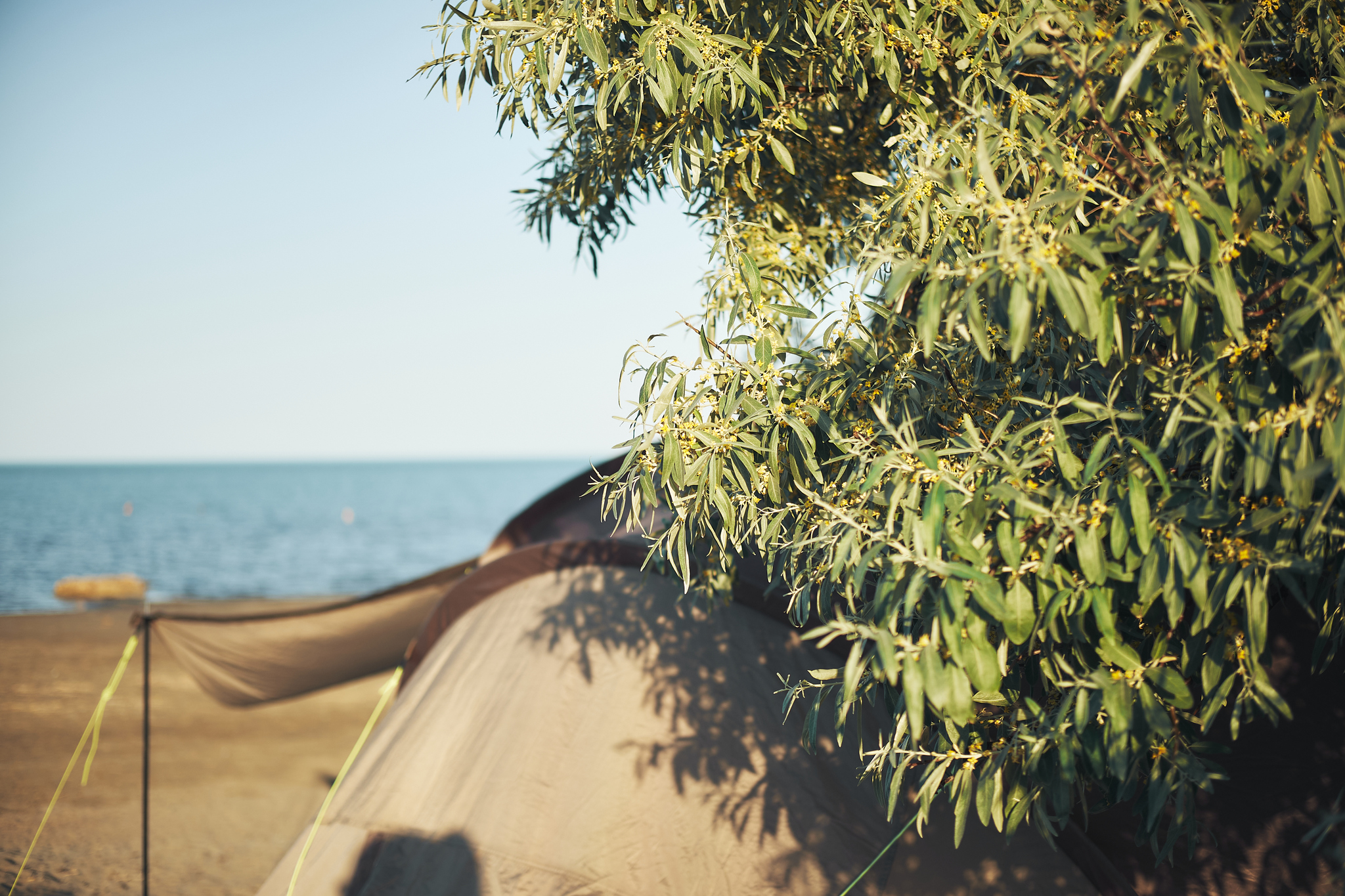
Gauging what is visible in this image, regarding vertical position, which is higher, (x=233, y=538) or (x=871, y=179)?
(x=871, y=179)

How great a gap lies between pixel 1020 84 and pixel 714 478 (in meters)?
1.94

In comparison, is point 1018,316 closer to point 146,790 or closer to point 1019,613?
point 1019,613

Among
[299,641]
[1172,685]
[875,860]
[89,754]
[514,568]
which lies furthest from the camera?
[89,754]

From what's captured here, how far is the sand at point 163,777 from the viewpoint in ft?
17.9

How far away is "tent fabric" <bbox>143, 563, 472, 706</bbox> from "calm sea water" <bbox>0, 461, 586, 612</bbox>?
6048 mm

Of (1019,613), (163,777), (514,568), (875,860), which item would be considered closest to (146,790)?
(514,568)

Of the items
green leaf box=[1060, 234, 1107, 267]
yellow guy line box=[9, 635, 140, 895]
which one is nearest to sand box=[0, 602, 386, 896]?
yellow guy line box=[9, 635, 140, 895]

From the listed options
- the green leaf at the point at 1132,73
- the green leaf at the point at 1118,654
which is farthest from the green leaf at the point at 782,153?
the green leaf at the point at 1118,654

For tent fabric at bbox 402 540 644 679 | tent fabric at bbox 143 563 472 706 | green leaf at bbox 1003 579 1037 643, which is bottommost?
tent fabric at bbox 143 563 472 706

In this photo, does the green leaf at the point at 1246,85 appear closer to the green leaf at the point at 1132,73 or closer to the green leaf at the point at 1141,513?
the green leaf at the point at 1132,73

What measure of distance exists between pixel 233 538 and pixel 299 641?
3449 centimetres

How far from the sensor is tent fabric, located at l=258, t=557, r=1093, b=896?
3.03m

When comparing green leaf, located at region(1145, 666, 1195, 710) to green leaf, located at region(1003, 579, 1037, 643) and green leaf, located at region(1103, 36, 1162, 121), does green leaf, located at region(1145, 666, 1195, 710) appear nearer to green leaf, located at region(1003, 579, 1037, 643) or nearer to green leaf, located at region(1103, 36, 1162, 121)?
green leaf, located at region(1003, 579, 1037, 643)

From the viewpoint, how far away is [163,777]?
7129mm
